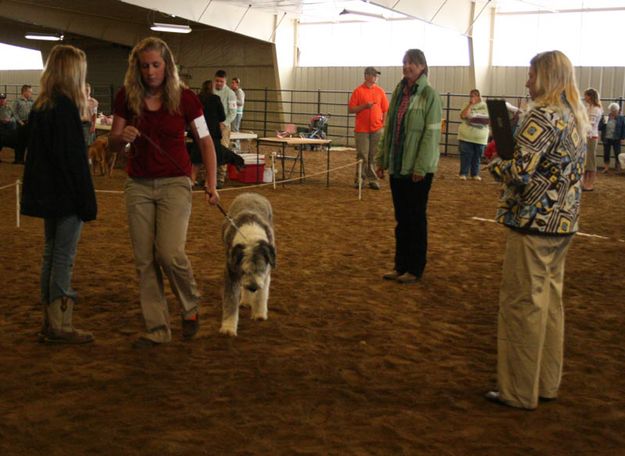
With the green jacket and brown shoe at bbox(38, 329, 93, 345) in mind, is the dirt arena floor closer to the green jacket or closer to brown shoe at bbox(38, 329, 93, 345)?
brown shoe at bbox(38, 329, 93, 345)

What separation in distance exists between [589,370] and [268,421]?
2000 millimetres

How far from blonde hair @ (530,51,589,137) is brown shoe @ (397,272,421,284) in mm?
3043

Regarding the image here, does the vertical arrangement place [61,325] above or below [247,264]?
below

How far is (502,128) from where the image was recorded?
12.1ft

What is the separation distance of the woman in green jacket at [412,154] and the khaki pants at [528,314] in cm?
251

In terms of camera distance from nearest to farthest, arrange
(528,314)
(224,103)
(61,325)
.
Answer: (528,314) < (61,325) < (224,103)

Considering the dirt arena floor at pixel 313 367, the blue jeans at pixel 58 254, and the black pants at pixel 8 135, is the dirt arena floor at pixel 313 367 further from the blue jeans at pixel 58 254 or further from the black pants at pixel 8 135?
the black pants at pixel 8 135

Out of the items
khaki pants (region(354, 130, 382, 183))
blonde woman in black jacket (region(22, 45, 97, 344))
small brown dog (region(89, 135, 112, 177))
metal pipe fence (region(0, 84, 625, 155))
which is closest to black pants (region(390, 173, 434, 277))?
blonde woman in black jacket (region(22, 45, 97, 344))

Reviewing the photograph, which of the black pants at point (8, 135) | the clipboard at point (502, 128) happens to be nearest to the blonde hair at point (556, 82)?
the clipboard at point (502, 128)

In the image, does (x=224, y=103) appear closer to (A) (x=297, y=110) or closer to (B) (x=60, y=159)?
(B) (x=60, y=159)

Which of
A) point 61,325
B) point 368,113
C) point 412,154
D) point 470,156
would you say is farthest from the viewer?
point 470,156

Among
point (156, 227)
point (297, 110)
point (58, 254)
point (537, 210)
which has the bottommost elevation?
point (58, 254)

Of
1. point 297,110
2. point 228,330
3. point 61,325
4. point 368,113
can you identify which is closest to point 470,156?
point 368,113

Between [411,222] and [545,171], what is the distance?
2.78 meters
